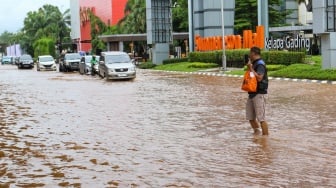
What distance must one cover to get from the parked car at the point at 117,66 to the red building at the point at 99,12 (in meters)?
51.8

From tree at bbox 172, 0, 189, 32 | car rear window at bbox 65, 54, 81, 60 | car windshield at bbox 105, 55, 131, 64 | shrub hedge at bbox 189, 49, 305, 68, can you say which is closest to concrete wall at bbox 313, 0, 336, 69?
shrub hedge at bbox 189, 49, 305, 68

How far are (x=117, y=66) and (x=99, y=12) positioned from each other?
2450 inches

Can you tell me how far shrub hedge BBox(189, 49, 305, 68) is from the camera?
3259 centimetres

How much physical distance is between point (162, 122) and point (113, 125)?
118cm

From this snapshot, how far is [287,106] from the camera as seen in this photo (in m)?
15.6

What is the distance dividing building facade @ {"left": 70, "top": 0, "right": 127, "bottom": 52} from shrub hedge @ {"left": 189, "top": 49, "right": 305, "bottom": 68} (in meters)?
40.4

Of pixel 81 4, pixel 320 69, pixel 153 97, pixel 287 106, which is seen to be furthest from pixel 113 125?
pixel 81 4

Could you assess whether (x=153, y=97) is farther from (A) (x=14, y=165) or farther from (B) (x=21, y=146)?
(A) (x=14, y=165)

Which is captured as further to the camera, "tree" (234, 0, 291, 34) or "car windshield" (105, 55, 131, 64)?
"tree" (234, 0, 291, 34)

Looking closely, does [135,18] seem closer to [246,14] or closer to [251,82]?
[246,14]

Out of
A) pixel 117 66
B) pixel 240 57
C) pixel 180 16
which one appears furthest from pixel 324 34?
pixel 180 16

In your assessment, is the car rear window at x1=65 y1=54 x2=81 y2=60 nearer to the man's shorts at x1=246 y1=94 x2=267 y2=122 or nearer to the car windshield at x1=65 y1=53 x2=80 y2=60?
the car windshield at x1=65 y1=53 x2=80 y2=60

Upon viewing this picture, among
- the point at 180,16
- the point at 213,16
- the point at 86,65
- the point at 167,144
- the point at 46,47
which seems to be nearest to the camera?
the point at 167,144

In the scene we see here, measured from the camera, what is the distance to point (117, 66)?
30656mm
